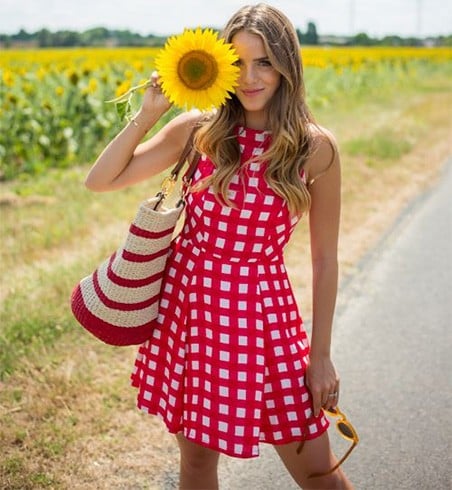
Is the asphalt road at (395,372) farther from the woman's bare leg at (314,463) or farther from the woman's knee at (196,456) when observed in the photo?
the woman's bare leg at (314,463)

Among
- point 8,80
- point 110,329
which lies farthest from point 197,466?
point 8,80

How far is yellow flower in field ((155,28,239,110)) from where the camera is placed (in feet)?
6.50

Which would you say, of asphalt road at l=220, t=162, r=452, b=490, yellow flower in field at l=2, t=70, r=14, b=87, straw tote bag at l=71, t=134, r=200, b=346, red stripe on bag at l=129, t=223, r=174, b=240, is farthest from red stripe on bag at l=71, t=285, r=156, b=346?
yellow flower in field at l=2, t=70, r=14, b=87

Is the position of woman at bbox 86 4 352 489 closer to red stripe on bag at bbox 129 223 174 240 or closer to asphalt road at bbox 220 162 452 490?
red stripe on bag at bbox 129 223 174 240

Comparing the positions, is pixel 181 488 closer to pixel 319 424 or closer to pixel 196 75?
pixel 319 424

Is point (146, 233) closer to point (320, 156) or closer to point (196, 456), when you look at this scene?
point (320, 156)

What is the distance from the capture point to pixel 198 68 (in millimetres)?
2004

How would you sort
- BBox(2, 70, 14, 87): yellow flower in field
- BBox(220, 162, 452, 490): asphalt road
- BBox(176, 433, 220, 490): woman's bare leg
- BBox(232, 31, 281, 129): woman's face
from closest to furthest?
BBox(232, 31, 281, 129): woman's face
BBox(176, 433, 220, 490): woman's bare leg
BBox(220, 162, 452, 490): asphalt road
BBox(2, 70, 14, 87): yellow flower in field

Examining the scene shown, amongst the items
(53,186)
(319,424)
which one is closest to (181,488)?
(319,424)

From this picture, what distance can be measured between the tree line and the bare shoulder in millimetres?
4248

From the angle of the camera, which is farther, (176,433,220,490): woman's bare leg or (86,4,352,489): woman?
(176,433,220,490): woman's bare leg

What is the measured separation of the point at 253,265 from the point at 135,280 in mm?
343

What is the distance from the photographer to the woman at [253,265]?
2131 mm

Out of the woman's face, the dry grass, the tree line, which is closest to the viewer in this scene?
the woman's face
